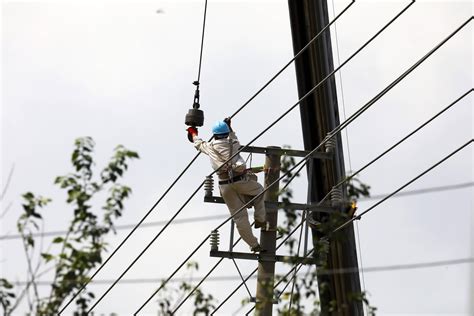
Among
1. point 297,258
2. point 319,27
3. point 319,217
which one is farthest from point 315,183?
point 297,258

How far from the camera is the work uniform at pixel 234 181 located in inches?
760

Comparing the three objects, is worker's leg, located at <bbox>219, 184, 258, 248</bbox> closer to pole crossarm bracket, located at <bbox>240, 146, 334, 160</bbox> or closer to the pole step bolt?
pole crossarm bracket, located at <bbox>240, 146, 334, 160</bbox>

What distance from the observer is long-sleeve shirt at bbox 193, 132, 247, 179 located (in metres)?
19.4

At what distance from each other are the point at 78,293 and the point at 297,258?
1.77 metres

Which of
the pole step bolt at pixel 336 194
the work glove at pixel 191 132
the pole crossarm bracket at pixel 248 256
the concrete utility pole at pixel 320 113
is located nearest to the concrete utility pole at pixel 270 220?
the pole crossarm bracket at pixel 248 256

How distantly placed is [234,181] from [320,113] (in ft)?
5.64

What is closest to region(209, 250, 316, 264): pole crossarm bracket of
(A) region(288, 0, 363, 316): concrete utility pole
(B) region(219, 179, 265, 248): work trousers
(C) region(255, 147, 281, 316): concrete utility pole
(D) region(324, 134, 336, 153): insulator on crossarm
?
(C) region(255, 147, 281, 316): concrete utility pole

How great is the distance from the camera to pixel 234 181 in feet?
63.6

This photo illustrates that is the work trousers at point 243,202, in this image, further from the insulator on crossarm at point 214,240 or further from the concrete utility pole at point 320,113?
the concrete utility pole at point 320,113

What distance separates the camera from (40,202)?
43.3ft

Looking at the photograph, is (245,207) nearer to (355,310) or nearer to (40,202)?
(355,310)

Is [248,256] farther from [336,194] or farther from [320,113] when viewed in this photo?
[320,113]

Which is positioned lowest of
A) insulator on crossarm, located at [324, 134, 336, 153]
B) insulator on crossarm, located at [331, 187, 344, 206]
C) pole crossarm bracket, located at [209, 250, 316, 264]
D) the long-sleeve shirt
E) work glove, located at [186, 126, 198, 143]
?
pole crossarm bracket, located at [209, 250, 316, 264]

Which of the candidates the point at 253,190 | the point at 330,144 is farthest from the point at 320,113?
the point at 253,190
